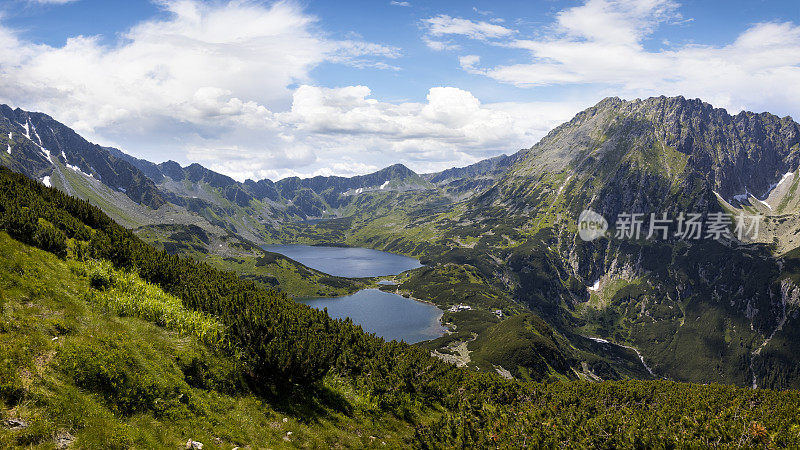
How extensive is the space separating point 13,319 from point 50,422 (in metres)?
8.42

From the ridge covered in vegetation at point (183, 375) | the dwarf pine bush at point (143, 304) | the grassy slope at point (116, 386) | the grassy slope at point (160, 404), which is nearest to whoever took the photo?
the grassy slope at point (116, 386)

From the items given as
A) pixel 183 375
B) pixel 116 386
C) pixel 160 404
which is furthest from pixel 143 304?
pixel 160 404

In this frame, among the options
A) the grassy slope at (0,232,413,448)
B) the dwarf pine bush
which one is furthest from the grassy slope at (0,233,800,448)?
the dwarf pine bush

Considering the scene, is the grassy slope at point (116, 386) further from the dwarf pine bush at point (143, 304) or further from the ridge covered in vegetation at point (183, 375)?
the dwarf pine bush at point (143, 304)

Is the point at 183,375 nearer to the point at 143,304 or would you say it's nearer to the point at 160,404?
the point at 160,404

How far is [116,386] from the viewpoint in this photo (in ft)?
59.3

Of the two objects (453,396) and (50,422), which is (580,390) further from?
(50,422)

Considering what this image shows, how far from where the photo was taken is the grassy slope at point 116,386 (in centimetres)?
1502

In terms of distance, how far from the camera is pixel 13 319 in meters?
18.9

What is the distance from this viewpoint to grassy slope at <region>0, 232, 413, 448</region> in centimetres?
1502

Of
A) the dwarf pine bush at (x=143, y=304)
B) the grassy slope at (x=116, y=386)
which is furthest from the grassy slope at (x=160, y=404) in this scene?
the dwarf pine bush at (x=143, y=304)

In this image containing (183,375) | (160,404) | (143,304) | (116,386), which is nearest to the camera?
(116,386)

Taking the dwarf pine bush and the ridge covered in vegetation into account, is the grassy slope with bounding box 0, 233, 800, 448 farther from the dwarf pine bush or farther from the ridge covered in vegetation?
the dwarf pine bush

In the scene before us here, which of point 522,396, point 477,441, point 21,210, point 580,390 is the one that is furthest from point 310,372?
point 580,390
